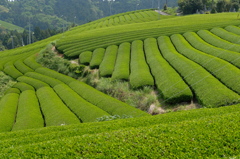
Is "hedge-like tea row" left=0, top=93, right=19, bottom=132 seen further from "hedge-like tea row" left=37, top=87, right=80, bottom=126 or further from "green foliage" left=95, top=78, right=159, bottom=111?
"green foliage" left=95, top=78, right=159, bottom=111

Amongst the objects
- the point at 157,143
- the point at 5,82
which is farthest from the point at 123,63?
the point at 157,143

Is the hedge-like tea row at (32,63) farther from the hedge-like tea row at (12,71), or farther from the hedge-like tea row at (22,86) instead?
the hedge-like tea row at (22,86)

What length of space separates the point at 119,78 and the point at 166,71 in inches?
312

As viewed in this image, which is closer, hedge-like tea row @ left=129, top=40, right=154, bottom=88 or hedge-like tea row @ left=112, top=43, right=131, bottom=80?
hedge-like tea row @ left=129, top=40, right=154, bottom=88

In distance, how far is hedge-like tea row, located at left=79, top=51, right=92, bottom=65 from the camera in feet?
171

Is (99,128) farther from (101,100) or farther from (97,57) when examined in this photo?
(97,57)

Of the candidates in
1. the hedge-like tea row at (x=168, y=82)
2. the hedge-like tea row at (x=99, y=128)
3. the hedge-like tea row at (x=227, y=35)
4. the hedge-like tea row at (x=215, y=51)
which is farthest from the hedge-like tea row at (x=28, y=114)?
the hedge-like tea row at (x=227, y=35)

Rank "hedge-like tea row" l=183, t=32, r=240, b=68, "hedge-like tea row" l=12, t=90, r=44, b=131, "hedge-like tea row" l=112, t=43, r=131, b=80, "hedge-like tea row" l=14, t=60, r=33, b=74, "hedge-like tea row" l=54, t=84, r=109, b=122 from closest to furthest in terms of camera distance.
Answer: "hedge-like tea row" l=12, t=90, r=44, b=131, "hedge-like tea row" l=54, t=84, r=109, b=122, "hedge-like tea row" l=183, t=32, r=240, b=68, "hedge-like tea row" l=112, t=43, r=131, b=80, "hedge-like tea row" l=14, t=60, r=33, b=74

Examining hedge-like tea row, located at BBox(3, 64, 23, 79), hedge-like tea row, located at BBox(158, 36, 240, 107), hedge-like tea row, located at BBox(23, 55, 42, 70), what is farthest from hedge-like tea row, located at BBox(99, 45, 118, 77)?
hedge-like tea row, located at BBox(3, 64, 23, 79)

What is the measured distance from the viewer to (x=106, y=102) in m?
33.7

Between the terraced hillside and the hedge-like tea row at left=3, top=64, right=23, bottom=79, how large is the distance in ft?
0.93

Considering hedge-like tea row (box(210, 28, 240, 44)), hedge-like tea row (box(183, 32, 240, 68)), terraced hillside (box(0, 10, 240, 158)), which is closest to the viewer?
terraced hillside (box(0, 10, 240, 158))

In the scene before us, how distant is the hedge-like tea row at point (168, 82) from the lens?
95.9ft

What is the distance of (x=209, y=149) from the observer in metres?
13.0
